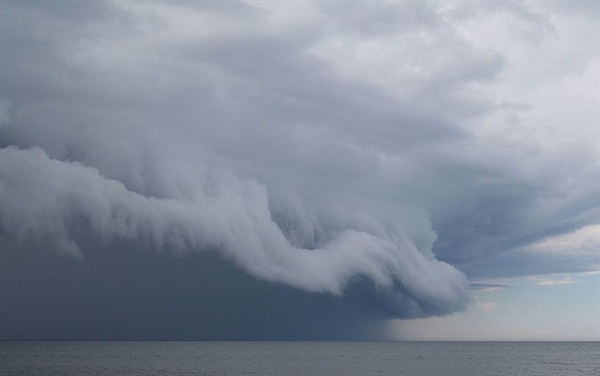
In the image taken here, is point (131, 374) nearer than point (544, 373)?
Yes

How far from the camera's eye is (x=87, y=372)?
127m

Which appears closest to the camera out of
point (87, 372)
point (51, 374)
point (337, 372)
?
point (51, 374)

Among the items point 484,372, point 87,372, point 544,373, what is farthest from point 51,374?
point 544,373

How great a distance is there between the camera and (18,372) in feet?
409

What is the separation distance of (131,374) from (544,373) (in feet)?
289

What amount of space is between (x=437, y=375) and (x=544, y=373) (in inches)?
979

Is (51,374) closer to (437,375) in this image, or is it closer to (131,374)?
(131,374)

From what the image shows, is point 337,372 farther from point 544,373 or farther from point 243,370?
point 544,373

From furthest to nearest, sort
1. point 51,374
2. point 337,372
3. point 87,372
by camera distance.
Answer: point 337,372 → point 87,372 → point 51,374

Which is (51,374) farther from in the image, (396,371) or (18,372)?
(396,371)

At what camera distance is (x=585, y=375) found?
417 feet

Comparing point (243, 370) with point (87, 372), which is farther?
point (243, 370)

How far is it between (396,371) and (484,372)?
19.3 m

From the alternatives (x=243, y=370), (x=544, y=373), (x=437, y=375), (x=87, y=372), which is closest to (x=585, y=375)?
(x=544, y=373)
